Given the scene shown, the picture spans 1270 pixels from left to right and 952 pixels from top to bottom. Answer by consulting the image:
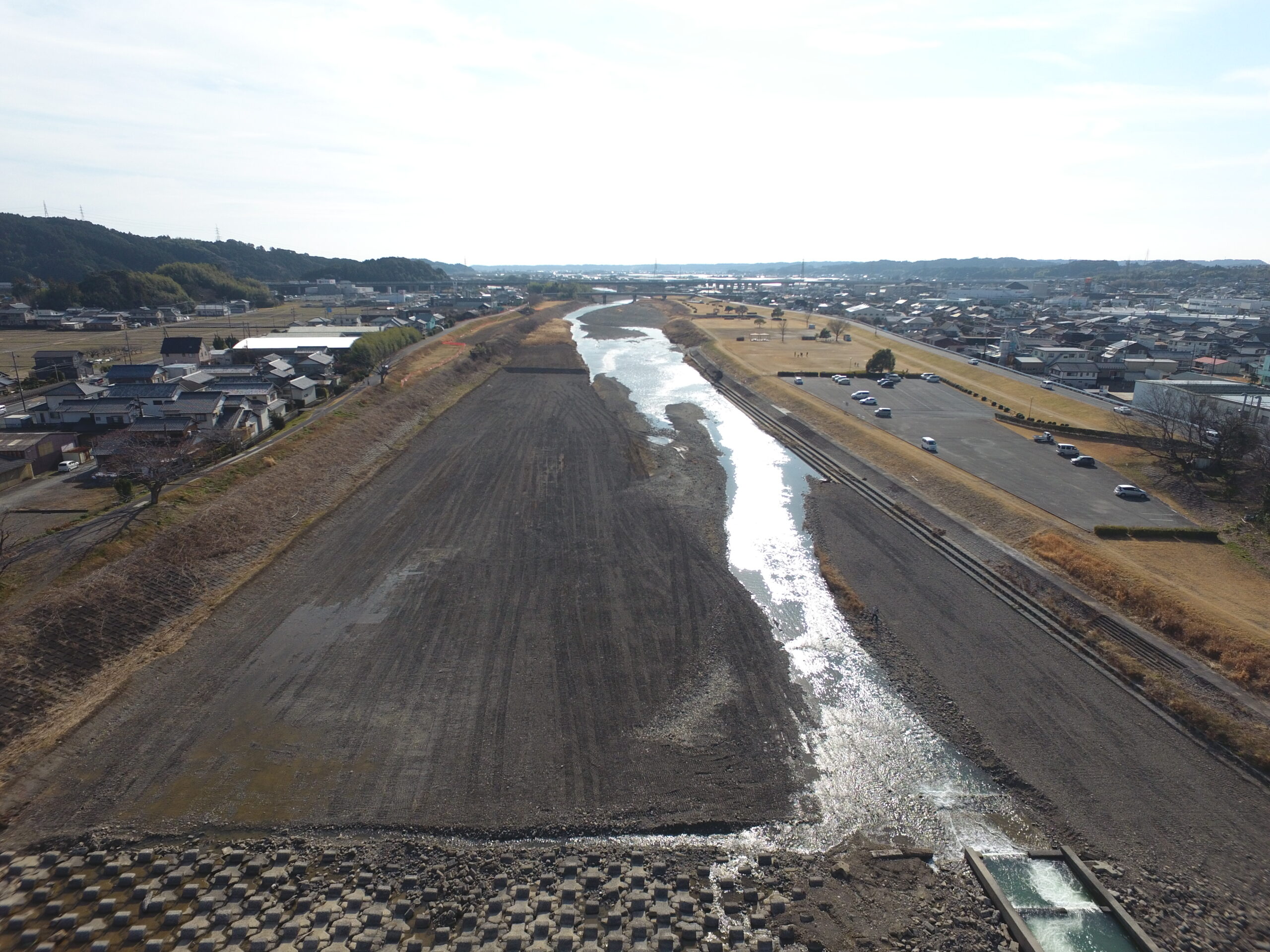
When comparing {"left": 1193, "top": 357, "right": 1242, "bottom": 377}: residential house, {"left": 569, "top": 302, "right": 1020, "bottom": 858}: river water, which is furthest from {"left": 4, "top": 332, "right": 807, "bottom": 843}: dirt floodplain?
{"left": 1193, "top": 357, "right": 1242, "bottom": 377}: residential house

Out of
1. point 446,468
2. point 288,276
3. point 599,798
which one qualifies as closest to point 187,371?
point 446,468

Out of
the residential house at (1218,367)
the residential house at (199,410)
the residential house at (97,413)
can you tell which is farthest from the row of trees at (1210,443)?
the residential house at (97,413)

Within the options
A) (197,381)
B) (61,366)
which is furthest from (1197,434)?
(61,366)

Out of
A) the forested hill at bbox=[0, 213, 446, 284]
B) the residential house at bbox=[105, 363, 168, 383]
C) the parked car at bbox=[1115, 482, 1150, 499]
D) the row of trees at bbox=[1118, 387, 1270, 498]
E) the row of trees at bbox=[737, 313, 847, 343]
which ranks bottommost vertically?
the parked car at bbox=[1115, 482, 1150, 499]

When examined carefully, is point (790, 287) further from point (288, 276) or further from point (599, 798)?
point (599, 798)

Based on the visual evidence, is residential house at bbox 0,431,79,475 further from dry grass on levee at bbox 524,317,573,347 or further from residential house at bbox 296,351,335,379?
dry grass on levee at bbox 524,317,573,347

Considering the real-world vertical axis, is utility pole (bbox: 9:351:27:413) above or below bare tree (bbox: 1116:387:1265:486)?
above
